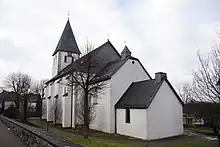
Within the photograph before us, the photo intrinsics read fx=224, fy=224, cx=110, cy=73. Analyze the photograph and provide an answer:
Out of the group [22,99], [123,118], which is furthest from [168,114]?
[22,99]

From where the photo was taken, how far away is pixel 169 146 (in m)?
17.0

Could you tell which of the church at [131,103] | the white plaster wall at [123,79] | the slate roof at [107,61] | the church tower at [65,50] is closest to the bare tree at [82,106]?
the church at [131,103]

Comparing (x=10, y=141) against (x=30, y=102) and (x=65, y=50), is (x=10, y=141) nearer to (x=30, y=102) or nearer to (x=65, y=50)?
(x=65, y=50)

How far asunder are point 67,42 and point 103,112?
19.4 meters

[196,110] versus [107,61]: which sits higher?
[107,61]

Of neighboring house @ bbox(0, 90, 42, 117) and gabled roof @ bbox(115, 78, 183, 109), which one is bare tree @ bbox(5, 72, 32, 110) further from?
gabled roof @ bbox(115, 78, 183, 109)

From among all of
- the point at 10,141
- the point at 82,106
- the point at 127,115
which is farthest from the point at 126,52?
the point at 10,141

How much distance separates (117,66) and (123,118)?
645cm

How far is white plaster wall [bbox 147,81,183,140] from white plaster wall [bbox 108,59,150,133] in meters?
5.22

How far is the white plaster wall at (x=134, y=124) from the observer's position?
20844mm

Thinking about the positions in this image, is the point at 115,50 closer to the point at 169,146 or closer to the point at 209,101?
the point at 169,146

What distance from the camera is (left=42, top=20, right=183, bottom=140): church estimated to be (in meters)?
A: 21.3

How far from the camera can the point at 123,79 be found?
2622 centimetres

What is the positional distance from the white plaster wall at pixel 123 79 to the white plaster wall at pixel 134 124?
→ 3.63ft
